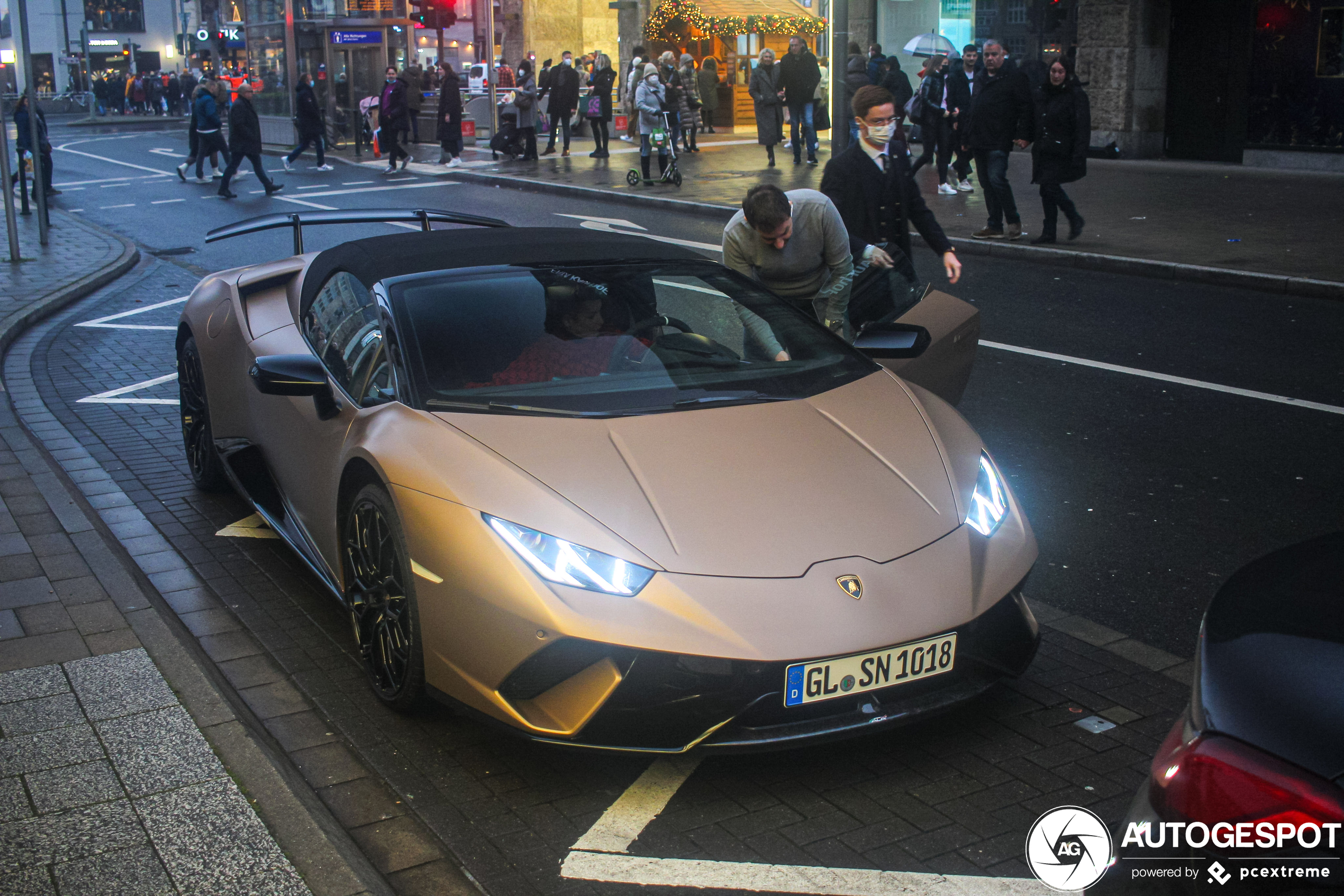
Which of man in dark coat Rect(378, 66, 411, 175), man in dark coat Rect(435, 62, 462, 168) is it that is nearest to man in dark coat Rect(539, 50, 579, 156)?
man in dark coat Rect(435, 62, 462, 168)

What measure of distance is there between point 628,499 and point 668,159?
17.9 meters

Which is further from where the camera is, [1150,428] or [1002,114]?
[1002,114]

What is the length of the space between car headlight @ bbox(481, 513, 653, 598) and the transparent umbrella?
21.6 metres

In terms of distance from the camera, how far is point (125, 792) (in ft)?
10.8

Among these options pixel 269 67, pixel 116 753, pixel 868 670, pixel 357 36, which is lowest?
pixel 116 753

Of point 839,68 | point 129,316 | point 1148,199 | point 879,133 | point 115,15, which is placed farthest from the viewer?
point 115,15

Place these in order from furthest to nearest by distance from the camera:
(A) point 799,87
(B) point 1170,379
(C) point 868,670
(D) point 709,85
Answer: (D) point 709,85 → (A) point 799,87 → (B) point 1170,379 → (C) point 868,670

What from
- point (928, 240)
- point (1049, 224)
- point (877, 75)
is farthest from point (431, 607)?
point (877, 75)

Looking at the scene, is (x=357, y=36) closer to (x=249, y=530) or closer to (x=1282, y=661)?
(x=249, y=530)

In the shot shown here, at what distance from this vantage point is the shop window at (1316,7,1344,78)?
19781 mm

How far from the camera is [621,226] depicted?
54.4 ft

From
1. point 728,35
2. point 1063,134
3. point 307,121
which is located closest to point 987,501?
point 1063,134

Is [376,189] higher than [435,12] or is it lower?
lower

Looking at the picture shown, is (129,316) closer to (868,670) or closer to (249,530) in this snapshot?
(249,530)
